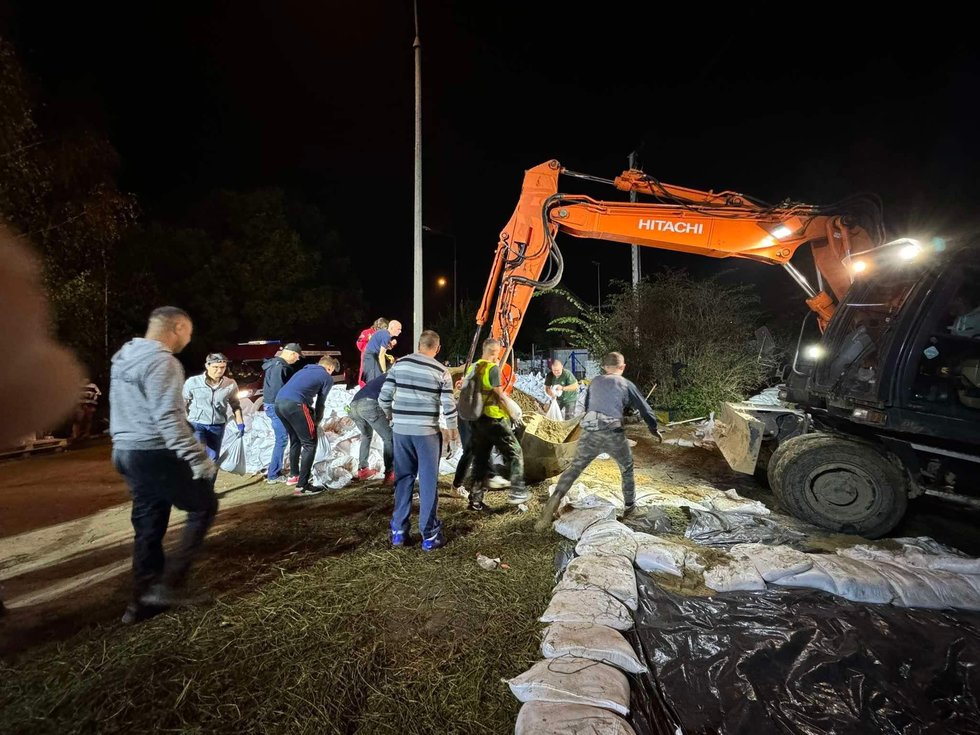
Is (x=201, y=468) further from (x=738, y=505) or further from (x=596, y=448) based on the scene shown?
(x=738, y=505)

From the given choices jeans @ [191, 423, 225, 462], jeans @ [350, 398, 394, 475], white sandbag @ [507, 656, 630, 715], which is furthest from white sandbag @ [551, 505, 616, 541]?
jeans @ [191, 423, 225, 462]

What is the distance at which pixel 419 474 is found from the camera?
3.70 metres

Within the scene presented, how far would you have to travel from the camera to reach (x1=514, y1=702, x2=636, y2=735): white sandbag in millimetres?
1678

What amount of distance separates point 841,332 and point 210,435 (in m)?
6.63

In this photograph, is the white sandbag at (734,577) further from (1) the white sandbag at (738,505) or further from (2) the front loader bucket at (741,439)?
(2) the front loader bucket at (741,439)

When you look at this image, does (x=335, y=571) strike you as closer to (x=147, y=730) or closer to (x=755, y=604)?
(x=147, y=730)

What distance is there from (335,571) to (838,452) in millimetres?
4533

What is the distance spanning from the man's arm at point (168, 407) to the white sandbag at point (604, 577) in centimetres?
240

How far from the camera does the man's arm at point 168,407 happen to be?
2.54 meters

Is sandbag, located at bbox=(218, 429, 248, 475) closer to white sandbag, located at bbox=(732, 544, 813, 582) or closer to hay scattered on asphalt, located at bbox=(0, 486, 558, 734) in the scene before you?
hay scattered on asphalt, located at bbox=(0, 486, 558, 734)

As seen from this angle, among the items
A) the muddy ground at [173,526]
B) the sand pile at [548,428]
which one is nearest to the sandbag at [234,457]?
the muddy ground at [173,526]

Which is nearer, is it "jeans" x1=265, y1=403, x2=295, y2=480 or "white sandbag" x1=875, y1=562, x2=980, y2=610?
"white sandbag" x1=875, y1=562, x2=980, y2=610

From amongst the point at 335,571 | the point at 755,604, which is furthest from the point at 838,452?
the point at 335,571

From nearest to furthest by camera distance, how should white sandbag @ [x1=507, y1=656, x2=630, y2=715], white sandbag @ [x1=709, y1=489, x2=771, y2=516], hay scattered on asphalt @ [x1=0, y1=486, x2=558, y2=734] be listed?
white sandbag @ [x1=507, y1=656, x2=630, y2=715] < hay scattered on asphalt @ [x1=0, y1=486, x2=558, y2=734] < white sandbag @ [x1=709, y1=489, x2=771, y2=516]
